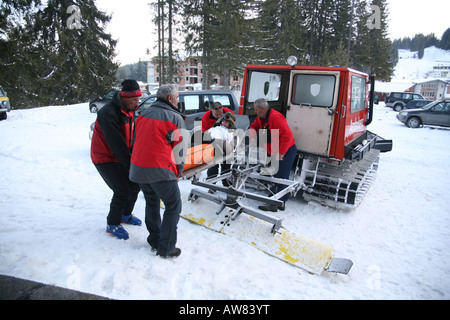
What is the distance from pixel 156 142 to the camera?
9.11ft

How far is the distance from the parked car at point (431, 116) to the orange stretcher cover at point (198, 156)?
16.9 meters

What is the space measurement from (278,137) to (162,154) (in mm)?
2502

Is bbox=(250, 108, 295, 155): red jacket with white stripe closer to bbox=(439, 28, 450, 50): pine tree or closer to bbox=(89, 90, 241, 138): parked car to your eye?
bbox=(89, 90, 241, 138): parked car

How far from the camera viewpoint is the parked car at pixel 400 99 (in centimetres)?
2683

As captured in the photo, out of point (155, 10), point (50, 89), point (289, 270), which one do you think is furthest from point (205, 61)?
point (289, 270)

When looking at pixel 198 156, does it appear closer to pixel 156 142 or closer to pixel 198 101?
pixel 156 142

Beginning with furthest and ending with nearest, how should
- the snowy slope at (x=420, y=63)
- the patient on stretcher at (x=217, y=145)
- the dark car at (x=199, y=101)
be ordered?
the snowy slope at (x=420, y=63) < the dark car at (x=199, y=101) < the patient on stretcher at (x=217, y=145)

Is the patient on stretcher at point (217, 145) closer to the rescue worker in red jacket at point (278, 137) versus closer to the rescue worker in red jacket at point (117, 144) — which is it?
the rescue worker in red jacket at point (278, 137)

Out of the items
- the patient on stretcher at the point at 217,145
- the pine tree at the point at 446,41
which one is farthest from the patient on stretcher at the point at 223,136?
the pine tree at the point at 446,41

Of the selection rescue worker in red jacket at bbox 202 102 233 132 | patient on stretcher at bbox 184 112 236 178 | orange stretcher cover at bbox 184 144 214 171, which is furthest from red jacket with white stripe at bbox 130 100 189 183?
rescue worker in red jacket at bbox 202 102 233 132

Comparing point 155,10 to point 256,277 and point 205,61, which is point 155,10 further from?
point 256,277

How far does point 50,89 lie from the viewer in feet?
81.2

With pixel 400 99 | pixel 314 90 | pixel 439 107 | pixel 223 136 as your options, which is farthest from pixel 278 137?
pixel 400 99

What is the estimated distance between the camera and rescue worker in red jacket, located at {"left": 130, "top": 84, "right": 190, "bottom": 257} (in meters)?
2.78
